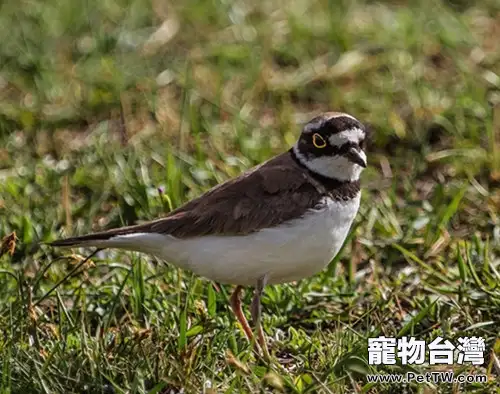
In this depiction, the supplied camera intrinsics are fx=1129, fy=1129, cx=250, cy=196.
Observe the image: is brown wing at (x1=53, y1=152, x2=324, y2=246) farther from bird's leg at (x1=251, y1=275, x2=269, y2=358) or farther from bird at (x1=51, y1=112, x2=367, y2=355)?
bird's leg at (x1=251, y1=275, x2=269, y2=358)

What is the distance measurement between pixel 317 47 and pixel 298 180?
3.65 metres

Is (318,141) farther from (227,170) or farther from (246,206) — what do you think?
(227,170)

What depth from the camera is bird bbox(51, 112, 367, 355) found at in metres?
5.52

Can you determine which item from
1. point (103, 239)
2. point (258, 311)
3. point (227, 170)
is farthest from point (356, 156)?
point (227, 170)

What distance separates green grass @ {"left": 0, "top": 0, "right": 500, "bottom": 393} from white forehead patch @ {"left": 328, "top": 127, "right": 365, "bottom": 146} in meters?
0.94

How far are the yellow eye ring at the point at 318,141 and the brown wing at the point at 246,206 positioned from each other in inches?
6.1

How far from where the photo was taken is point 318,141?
226 inches

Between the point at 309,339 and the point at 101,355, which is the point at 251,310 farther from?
the point at 101,355

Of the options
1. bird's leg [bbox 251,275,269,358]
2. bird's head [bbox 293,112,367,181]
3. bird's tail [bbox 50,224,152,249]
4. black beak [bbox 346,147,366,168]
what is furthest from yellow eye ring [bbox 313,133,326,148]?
bird's tail [bbox 50,224,152,249]

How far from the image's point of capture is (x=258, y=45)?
358 inches

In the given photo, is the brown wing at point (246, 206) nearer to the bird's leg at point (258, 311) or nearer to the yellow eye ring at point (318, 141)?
the yellow eye ring at point (318, 141)

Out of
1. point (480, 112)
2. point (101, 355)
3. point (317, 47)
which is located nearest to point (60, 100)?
point (317, 47)

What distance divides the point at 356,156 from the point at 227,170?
201cm

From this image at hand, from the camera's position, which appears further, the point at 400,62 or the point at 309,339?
the point at 400,62
